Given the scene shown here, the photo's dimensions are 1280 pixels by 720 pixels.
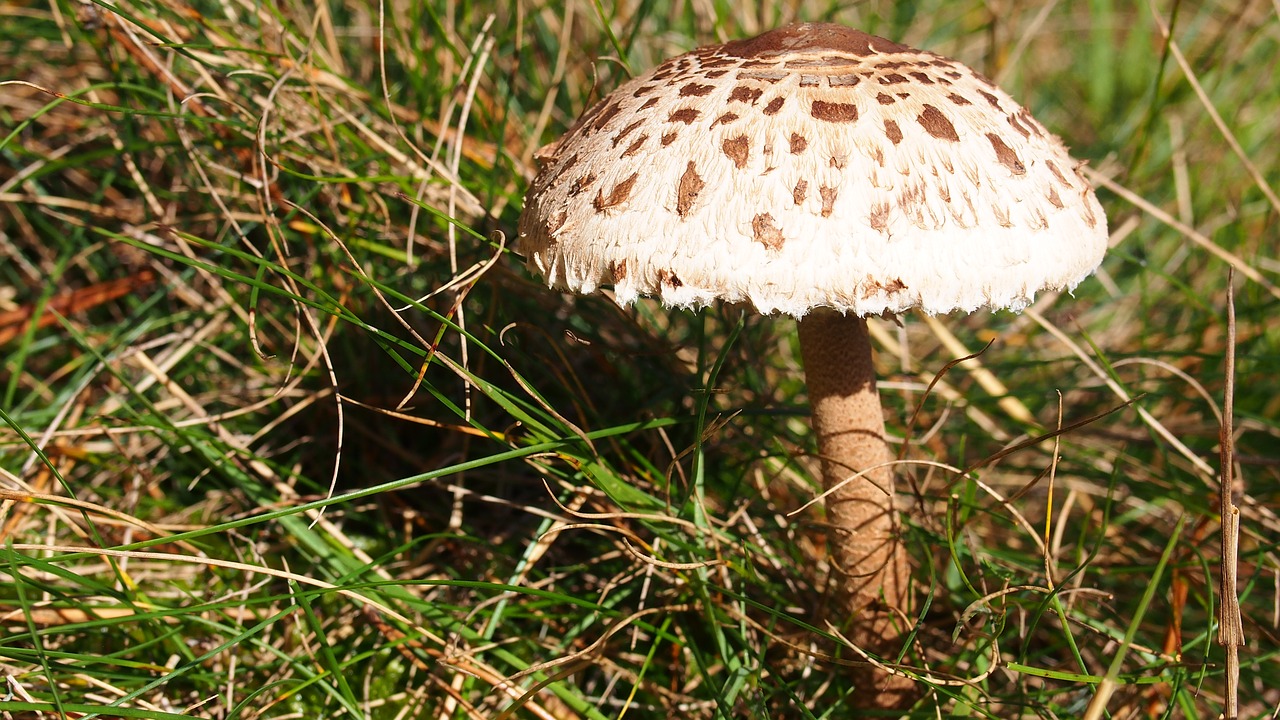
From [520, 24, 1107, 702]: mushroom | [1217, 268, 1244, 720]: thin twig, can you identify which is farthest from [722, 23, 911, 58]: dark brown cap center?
[1217, 268, 1244, 720]: thin twig

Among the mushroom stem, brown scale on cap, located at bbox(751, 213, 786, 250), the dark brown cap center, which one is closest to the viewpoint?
brown scale on cap, located at bbox(751, 213, 786, 250)

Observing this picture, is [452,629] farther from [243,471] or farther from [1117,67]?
[1117,67]

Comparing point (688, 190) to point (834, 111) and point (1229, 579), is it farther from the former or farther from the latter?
point (1229, 579)

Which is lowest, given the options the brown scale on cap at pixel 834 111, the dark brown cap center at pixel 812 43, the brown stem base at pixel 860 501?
the brown stem base at pixel 860 501

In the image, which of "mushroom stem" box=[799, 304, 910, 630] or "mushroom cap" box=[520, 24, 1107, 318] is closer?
"mushroom cap" box=[520, 24, 1107, 318]

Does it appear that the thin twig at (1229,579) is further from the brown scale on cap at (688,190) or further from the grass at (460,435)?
the brown scale on cap at (688,190)

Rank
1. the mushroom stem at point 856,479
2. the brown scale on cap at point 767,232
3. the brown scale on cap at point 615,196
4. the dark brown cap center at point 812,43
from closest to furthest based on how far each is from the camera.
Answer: the brown scale on cap at point 767,232
the brown scale on cap at point 615,196
the dark brown cap center at point 812,43
the mushroom stem at point 856,479

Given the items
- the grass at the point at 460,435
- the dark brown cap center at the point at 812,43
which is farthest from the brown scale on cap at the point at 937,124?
the grass at the point at 460,435

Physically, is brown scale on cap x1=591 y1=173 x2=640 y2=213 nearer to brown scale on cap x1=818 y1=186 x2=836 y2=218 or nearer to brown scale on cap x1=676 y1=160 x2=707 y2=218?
brown scale on cap x1=676 y1=160 x2=707 y2=218
